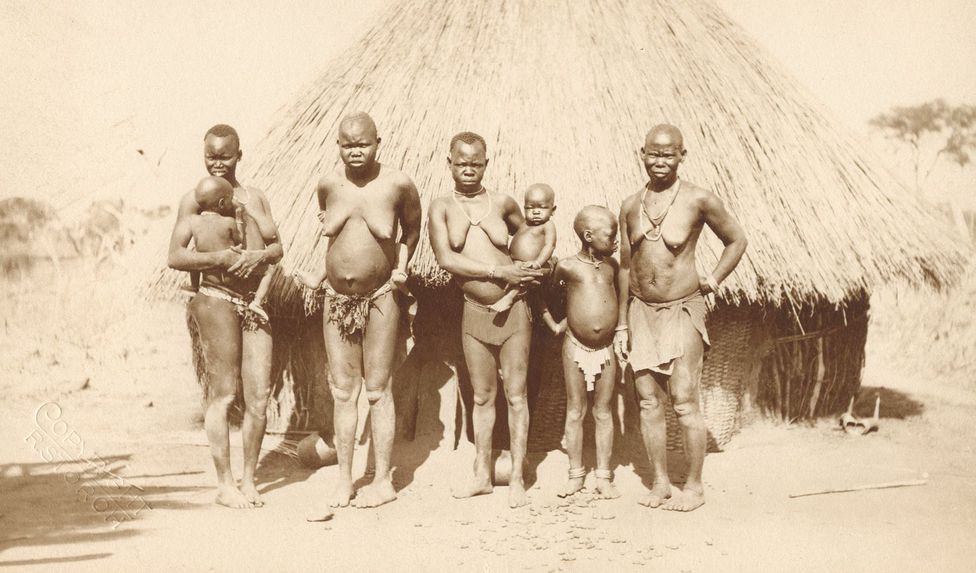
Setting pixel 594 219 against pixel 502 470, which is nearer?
pixel 594 219

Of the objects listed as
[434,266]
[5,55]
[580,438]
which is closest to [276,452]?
[434,266]

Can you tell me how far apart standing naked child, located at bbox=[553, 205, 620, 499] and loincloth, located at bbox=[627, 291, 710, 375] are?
18cm

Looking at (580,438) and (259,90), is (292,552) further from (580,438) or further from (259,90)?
(259,90)

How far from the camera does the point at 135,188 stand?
15633 millimetres

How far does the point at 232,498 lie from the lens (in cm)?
462

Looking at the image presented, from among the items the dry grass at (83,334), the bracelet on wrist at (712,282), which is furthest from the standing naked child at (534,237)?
the dry grass at (83,334)

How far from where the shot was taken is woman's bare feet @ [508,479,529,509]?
15.0ft

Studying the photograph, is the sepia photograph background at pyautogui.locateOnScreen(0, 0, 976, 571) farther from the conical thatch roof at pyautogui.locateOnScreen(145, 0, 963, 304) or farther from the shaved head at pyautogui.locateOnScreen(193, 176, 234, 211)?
the shaved head at pyautogui.locateOnScreen(193, 176, 234, 211)

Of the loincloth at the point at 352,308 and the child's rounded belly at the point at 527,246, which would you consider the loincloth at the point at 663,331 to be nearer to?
the child's rounded belly at the point at 527,246

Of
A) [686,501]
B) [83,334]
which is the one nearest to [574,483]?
[686,501]

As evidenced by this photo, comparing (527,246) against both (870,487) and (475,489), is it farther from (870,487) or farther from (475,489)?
(870,487)

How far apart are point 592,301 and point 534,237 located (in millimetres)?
450

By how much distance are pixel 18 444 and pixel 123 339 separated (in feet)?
16.8

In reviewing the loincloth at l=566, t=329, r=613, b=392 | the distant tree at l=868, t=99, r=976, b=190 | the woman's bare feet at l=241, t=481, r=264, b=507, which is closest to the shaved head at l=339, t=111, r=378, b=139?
the loincloth at l=566, t=329, r=613, b=392
